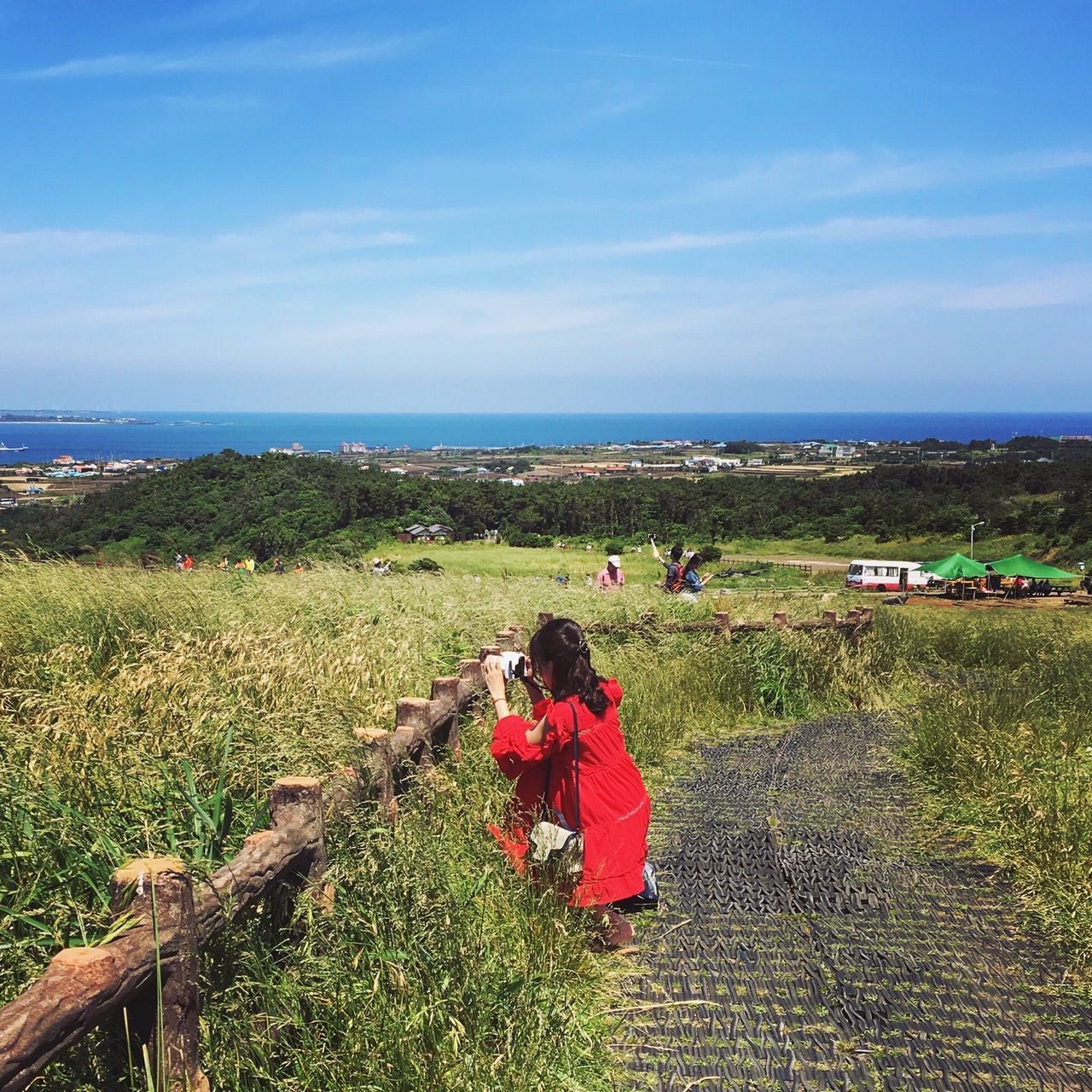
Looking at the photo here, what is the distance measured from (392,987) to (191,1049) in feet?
2.13

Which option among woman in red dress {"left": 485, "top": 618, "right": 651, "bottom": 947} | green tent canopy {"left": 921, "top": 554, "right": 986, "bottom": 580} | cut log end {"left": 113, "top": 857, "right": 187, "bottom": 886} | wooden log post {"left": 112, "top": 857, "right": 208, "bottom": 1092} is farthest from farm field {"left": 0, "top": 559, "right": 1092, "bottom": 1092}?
green tent canopy {"left": 921, "top": 554, "right": 986, "bottom": 580}

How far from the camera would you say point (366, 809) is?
3.89 metres

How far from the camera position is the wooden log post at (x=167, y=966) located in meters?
2.45

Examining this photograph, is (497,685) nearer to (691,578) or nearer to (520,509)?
(691,578)

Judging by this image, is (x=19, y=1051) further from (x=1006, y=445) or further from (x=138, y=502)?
(x=1006, y=445)

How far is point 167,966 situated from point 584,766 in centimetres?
208

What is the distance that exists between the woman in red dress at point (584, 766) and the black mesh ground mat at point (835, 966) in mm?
346

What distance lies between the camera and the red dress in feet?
13.7

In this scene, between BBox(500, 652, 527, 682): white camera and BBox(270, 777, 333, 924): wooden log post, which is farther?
BBox(500, 652, 527, 682): white camera

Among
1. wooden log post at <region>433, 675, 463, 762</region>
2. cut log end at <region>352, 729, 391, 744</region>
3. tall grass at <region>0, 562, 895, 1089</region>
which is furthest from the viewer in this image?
wooden log post at <region>433, 675, 463, 762</region>

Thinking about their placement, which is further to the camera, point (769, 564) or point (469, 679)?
point (769, 564)

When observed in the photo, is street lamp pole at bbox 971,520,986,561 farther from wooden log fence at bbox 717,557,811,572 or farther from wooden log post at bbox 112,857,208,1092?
wooden log post at bbox 112,857,208,1092

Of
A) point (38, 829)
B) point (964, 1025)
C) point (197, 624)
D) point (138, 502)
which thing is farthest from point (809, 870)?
point (138, 502)

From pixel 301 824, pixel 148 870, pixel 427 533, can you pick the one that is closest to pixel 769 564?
pixel 427 533
